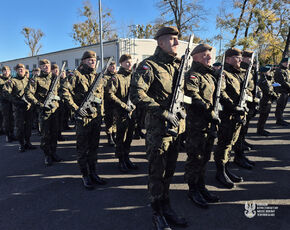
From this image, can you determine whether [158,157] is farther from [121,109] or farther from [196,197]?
[121,109]

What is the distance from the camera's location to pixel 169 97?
2480 mm

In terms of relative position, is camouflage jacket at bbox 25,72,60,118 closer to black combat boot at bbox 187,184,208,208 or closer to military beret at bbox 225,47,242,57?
black combat boot at bbox 187,184,208,208

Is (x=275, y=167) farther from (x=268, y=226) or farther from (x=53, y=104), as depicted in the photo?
(x=53, y=104)

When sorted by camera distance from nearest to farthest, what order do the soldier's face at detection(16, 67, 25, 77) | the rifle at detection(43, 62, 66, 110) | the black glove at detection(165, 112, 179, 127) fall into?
the black glove at detection(165, 112, 179, 127) → the rifle at detection(43, 62, 66, 110) → the soldier's face at detection(16, 67, 25, 77)

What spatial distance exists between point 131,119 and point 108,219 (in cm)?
215

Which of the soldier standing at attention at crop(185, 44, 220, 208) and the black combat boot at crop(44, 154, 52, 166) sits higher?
the soldier standing at attention at crop(185, 44, 220, 208)

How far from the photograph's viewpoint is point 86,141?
144 inches

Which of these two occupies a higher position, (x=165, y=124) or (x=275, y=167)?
(x=165, y=124)

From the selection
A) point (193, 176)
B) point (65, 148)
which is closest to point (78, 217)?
point (193, 176)

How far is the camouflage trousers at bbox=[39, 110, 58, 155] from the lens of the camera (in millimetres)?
4746


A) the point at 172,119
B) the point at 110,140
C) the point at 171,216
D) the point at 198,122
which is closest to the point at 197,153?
the point at 198,122

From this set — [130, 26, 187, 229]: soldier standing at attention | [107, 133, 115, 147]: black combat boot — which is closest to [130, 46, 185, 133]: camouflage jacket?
[130, 26, 187, 229]: soldier standing at attention

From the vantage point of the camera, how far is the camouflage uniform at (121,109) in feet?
14.1

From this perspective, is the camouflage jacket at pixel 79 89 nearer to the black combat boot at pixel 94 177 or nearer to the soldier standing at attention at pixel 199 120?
the black combat boot at pixel 94 177
